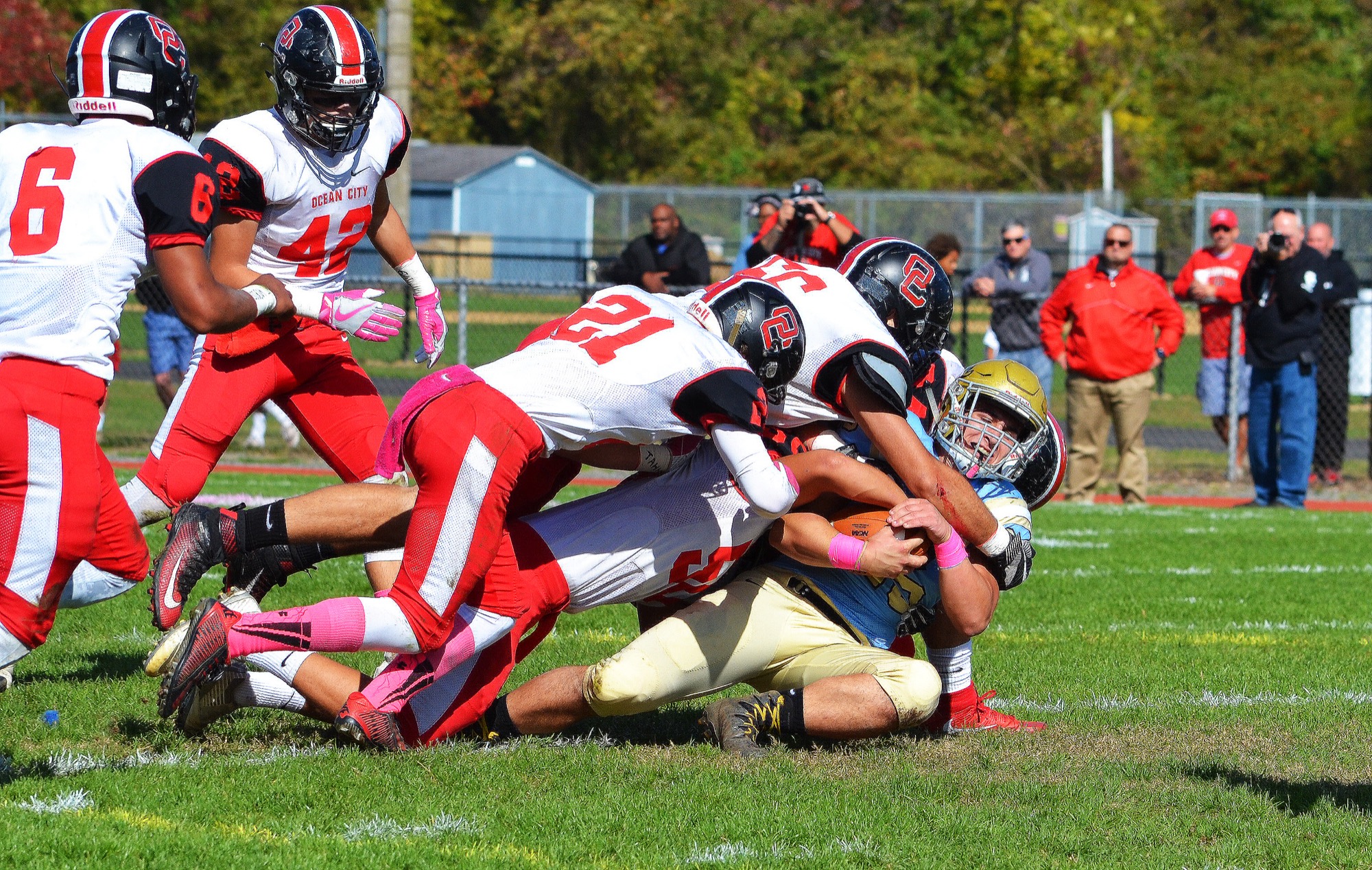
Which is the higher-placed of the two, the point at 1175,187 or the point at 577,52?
the point at 577,52

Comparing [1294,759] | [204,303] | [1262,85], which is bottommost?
[1294,759]

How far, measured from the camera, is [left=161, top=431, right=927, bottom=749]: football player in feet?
13.5

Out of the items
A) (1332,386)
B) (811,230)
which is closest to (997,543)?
(811,230)

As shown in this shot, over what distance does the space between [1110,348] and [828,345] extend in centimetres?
743

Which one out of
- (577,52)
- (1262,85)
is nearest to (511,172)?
Answer: (577,52)

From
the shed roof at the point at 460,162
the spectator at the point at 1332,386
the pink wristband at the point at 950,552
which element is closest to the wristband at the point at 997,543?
the pink wristband at the point at 950,552

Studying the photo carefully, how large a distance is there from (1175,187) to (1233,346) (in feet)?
90.9

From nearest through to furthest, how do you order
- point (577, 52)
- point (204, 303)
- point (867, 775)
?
point (204, 303), point (867, 775), point (577, 52)

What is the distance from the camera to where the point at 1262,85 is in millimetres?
38938

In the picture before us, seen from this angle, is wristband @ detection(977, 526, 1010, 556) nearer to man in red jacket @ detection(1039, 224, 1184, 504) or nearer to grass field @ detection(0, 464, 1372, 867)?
grass field @ detection(0, 464, 1372, 867)

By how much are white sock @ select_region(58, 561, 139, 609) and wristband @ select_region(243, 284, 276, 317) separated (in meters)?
0.86

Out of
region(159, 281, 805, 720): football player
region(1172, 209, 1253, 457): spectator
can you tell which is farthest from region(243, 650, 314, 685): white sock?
region(1172, 209, 1253, 457): spectator

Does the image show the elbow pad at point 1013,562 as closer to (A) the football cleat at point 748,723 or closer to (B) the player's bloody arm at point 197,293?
(A) the football cleat at point 748,723

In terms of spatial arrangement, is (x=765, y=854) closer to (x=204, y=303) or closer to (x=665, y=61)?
(x=204, y=303)
